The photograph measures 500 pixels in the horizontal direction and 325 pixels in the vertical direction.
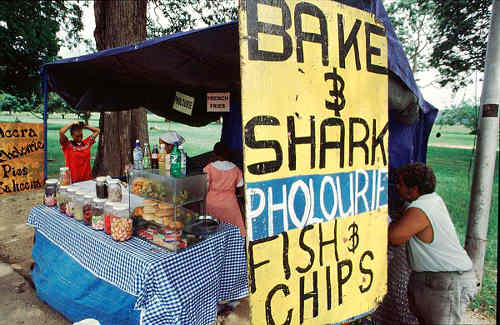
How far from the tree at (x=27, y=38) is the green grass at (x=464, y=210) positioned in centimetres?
1472

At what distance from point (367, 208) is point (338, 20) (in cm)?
90

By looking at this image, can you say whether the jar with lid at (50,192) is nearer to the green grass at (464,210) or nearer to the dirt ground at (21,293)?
the dirt ground at (21,293)

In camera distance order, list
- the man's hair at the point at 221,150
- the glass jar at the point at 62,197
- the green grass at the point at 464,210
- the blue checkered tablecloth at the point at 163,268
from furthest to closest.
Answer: the man's hair at the point at 221,150 < the green grass at the point at 464,210 < the glass jar at the point at 62,197 < the blue checkered tablecloth at the point at 163,268

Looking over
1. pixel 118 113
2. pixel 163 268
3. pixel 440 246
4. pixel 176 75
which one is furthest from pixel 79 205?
pixel 118 113

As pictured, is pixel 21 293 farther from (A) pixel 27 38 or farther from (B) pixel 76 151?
(A) pixel 27 38

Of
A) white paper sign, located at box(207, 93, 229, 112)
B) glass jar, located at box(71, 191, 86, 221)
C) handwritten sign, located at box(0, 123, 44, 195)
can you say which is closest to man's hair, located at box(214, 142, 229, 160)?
glass jar, located at box(71, 191, 86, 221)

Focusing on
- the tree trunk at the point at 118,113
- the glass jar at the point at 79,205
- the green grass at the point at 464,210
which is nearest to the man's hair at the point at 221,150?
the glass jar at the point at 79,205

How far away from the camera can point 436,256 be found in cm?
212

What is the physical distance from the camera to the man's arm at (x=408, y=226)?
2.03 metres

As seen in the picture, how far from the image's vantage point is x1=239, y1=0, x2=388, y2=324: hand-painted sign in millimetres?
1063

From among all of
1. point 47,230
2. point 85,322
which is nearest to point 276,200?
point 85,322

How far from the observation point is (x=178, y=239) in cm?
238

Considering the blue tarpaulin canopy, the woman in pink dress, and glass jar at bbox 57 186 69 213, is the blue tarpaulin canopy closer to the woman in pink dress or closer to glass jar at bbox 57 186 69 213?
the woman in pink dress

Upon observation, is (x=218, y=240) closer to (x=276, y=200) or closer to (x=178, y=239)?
(x=178, y=239)
